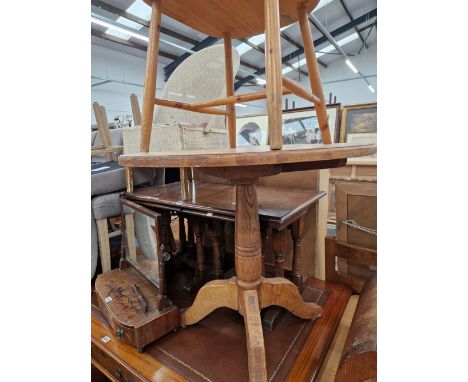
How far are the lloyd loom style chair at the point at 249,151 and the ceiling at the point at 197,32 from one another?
340cm

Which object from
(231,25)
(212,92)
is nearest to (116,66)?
(212,92)

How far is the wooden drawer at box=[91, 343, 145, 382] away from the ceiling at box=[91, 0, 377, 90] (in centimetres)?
376

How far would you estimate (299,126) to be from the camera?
2.25 meters

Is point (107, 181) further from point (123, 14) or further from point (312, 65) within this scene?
point (123, 14)

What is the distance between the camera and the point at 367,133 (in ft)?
7.20

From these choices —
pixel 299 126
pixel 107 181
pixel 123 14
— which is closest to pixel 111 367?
pixel 107 181

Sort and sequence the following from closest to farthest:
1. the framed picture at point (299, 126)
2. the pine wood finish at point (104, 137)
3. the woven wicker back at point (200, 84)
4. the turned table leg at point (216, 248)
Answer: the turned table leg at point (216, 248)
the woven wicker back at point (200, 84)
the pine wood finish at point (104, 137)
the framed picture at point (299, 126)

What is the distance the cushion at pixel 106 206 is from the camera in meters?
1.09

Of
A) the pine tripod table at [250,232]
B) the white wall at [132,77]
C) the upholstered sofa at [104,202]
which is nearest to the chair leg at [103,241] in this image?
the upholstered sofa at [104,202]

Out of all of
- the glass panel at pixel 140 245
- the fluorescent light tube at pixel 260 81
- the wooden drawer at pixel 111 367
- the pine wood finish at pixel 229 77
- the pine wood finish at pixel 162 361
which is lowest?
the wooden drawer at pixel 111 367

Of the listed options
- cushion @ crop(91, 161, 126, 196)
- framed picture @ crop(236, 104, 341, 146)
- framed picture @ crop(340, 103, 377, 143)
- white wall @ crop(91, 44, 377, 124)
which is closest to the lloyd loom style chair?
cushion @ crop(91, 161, 126, 196)

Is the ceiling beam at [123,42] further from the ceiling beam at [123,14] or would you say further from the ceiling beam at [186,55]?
the ceiling beam at [123,14]

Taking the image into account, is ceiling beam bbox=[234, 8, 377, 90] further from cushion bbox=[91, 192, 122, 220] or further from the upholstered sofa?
cushion bbox=[91, 192, 122, 220]

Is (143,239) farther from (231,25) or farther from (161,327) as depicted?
(231,25)
